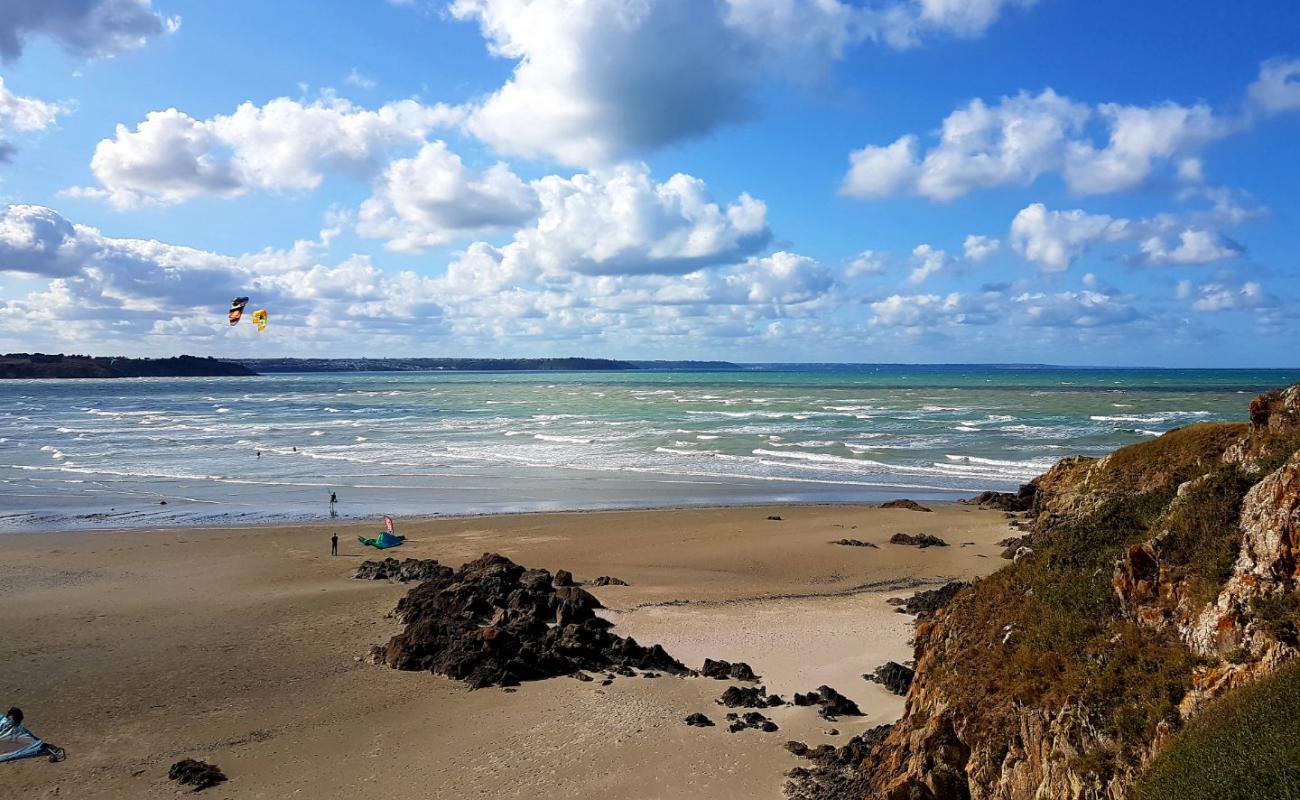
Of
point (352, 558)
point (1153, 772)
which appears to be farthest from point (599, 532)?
point (1153, 772)

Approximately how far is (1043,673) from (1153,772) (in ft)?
5.34

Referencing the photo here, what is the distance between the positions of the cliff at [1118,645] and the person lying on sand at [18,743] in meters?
11.0

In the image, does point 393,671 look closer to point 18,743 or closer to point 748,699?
→ point 18,743

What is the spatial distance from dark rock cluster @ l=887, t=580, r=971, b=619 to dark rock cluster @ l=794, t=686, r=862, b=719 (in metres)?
4.85

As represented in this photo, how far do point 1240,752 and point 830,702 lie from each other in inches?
290

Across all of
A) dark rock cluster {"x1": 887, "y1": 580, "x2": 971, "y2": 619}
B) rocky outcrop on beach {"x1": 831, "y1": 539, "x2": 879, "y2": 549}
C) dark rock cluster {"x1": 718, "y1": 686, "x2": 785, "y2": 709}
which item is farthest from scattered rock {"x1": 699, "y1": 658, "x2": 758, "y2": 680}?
rocky outcrop on beach {"x1": 831, "y1": 539, "x2": 879, "y2": 549}

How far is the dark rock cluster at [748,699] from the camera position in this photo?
12.5 m

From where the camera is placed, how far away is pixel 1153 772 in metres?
5.98

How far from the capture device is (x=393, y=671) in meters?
Result: 14.6

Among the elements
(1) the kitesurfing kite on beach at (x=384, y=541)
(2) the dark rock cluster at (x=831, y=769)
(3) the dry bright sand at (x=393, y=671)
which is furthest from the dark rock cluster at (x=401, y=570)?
(2) the dark rock cluster at (x=831, y=769)

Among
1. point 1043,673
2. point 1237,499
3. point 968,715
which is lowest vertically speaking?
point 968,715

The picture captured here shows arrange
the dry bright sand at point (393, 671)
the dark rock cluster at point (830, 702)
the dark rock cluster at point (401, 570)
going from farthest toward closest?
1. the dark rock cluster at point (401, 570)
2. the dark rock cluster at point (830, 702)
3. the dry bright sand at point (393, 671)

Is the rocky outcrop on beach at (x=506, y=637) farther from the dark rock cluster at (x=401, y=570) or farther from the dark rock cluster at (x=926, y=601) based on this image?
the dark rock cluster at (x=926, y=601)

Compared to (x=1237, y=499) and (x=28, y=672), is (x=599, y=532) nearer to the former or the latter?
(x=28, y=672)
